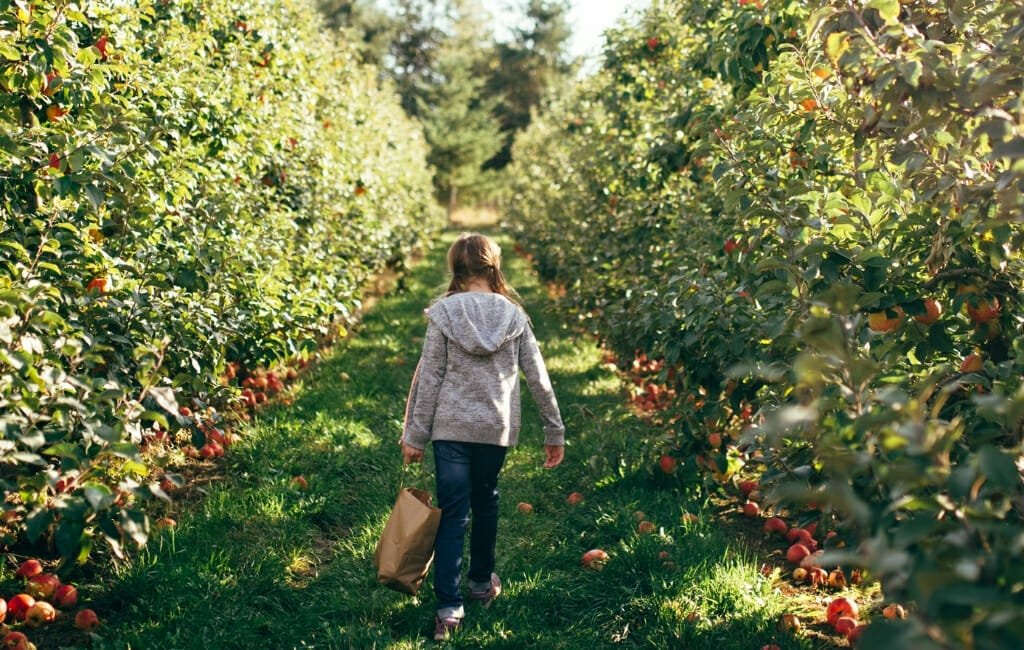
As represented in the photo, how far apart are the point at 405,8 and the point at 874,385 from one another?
158 ft

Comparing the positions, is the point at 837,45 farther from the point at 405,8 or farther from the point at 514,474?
the point at 405,8

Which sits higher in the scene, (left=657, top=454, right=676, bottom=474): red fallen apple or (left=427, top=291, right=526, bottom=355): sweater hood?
(left=427, top=291, right=526, bottom=355): sweater hood

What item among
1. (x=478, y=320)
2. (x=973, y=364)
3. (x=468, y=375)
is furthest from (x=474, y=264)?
(x=973, y=364)

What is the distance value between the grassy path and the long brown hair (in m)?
1.23

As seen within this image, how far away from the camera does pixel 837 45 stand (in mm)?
2350

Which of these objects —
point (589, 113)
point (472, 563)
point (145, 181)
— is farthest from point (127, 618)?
point (589, 113)

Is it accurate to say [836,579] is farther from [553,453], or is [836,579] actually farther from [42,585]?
[42,585]

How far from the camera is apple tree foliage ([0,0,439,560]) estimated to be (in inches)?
81.5

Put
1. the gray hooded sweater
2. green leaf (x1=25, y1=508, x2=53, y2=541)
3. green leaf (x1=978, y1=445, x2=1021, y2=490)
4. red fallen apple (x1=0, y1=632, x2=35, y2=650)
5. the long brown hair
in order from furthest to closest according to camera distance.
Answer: the long brown hair
the gray hooded sweater
red fallen apple (x1=0, y1=632, x2=35, y2=650)
green leaf (x1=25, y1=508, x2=53, y2=541)
green leaf (x1=978, y1=445, x2=1021, y2=490)

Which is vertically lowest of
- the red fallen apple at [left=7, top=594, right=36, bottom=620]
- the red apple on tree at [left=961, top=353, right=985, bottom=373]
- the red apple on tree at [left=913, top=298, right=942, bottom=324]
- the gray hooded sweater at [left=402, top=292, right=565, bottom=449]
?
the red fallen apple at [left=7, top=594, right=36, bottom=620]

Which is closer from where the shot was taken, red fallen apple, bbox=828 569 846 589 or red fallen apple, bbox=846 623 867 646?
red fallen apple, bbox=846 623 867 646

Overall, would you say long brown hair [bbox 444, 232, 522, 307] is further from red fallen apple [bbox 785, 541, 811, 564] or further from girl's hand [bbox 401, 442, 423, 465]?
red fallen apple [bbox 785, 541, 811, 564]

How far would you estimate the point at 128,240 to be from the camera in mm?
3256

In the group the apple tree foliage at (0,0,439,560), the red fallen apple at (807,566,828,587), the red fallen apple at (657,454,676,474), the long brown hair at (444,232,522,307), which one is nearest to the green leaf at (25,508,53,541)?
the apple tree foliage at (0,0,439,560)
